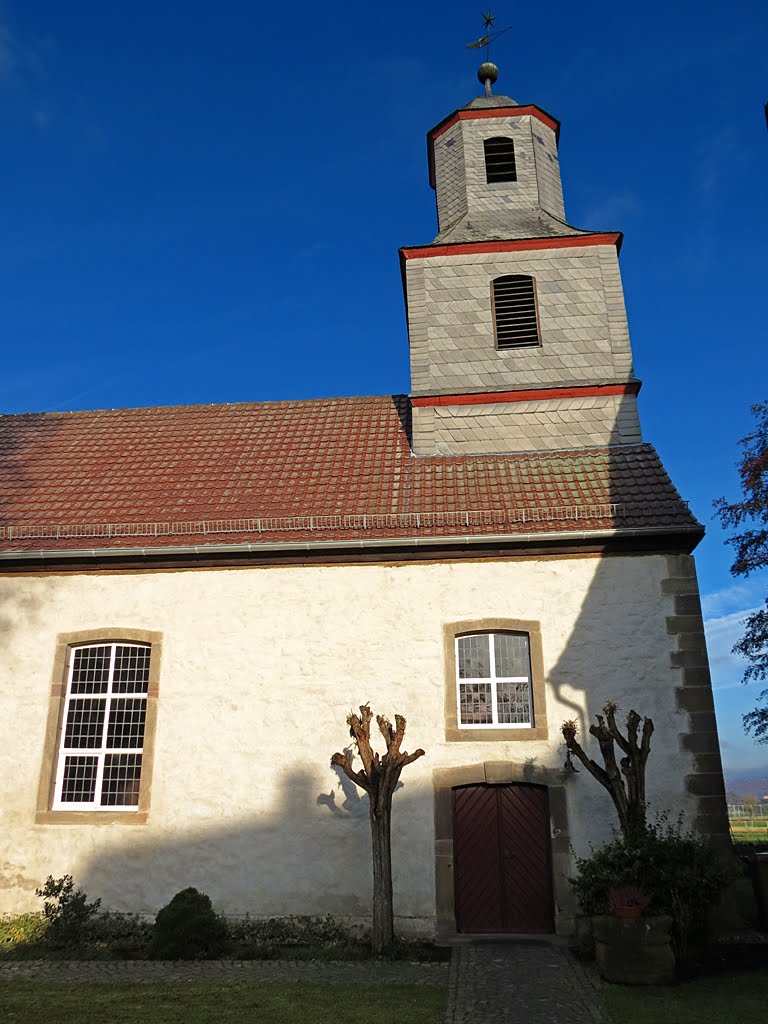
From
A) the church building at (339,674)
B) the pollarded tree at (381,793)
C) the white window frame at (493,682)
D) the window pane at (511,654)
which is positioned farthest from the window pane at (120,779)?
the window pane at (511,654)

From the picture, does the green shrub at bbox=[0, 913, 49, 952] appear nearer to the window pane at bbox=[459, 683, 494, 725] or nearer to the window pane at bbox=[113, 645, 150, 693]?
the window pane at bbox=[113, 645, 150, 693]

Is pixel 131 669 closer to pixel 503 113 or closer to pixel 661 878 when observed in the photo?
pixel 661 878

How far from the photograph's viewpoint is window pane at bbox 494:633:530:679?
10883 millimetres

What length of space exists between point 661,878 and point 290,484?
7774 mm

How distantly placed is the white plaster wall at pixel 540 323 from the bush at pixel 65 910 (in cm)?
927

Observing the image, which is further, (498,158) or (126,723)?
(498,158)

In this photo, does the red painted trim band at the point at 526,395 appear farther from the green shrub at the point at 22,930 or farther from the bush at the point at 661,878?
the green shrub at the point at 22,930

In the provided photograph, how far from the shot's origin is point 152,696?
36.4ft

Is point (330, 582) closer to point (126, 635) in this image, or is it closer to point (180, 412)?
point (126, 635)

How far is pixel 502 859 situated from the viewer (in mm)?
10297

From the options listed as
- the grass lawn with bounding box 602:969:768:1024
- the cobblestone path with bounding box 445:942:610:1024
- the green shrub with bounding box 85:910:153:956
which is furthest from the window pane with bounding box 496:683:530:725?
the green shrub with bounding box 85:910:153:956

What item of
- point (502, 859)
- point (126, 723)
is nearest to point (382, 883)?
point (502, 859)

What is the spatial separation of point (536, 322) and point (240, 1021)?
11.9 metres

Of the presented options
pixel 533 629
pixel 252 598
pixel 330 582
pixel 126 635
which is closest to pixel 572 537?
pixel 533 629
